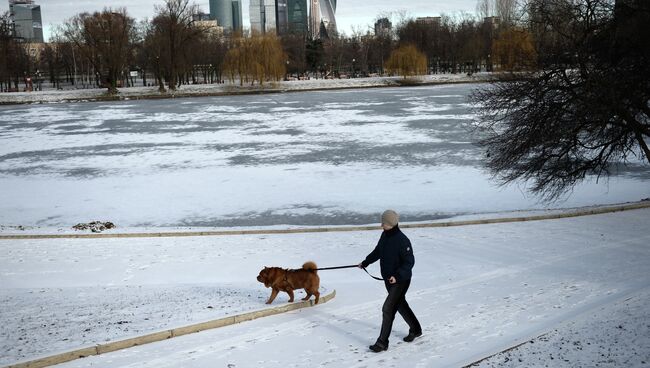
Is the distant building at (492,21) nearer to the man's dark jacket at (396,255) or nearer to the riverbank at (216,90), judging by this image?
the riverbank at (216,90)

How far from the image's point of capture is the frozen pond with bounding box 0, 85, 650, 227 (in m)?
19.0

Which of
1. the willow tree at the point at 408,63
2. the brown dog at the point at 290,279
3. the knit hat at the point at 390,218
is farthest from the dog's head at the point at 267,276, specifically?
the willow tree at the point at 408,63

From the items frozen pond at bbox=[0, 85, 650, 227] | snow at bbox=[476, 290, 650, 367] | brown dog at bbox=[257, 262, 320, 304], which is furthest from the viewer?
frozen pond at bbox=[0, 85, 650, 227]

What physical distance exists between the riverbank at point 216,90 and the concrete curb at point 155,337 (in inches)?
2611

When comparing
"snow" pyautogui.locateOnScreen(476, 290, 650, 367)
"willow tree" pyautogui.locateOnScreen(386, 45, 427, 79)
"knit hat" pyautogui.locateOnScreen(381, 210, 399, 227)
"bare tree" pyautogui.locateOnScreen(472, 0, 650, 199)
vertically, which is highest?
"willow tree" pyautogui.locateOnScreen(386, 45, 427, 79)

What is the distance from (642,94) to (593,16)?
8.35 feet

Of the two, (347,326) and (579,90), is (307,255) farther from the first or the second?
(579,90)

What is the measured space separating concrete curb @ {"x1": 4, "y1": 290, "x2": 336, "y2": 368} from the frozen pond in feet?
28.9

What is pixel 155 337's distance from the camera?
7.66 m

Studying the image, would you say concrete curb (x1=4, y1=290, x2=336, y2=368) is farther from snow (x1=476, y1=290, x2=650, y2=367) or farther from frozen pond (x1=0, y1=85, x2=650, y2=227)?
frozen pond (x1=0, y1=85, x2=650, y2=227)

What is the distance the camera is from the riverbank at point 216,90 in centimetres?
7344

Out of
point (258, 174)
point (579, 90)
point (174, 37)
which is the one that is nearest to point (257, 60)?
point (174, 37)

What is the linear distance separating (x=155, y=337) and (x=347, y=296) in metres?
3.08

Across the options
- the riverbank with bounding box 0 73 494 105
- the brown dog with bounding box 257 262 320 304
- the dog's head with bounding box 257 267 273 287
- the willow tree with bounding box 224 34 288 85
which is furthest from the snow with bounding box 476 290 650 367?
the willow tree with bounding box 224 34 288 85
